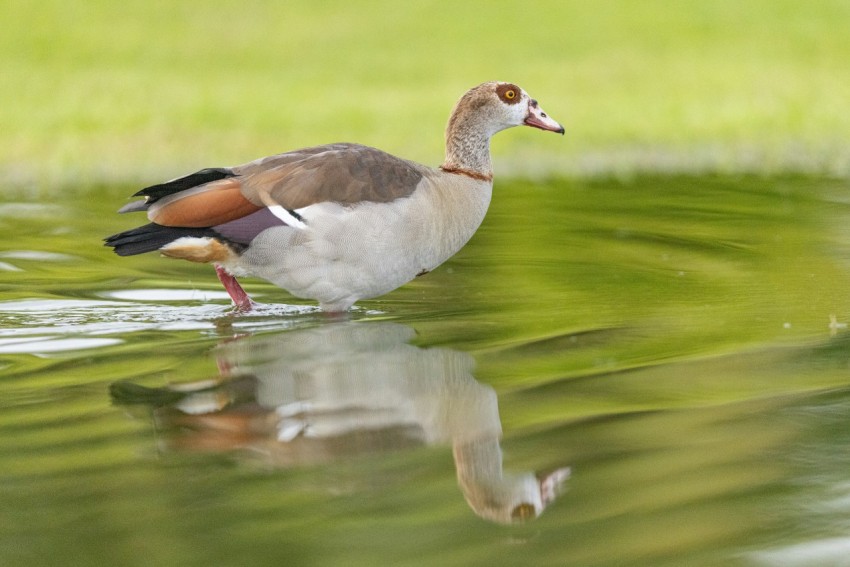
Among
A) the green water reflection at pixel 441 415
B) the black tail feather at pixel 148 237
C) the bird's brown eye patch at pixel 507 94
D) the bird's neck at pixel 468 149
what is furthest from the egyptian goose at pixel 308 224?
the bird's brown eye patch at pixel 507 94

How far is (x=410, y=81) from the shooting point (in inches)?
1001

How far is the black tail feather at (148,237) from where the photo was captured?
7.49 meters

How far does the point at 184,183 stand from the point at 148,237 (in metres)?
0.39

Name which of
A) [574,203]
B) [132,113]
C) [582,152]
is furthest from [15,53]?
[574,203]

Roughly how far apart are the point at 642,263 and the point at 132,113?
1321 centimetres

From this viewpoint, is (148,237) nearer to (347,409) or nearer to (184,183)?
(184,183)

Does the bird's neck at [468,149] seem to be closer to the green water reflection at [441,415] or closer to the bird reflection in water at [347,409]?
the green water reflection at [441,415]

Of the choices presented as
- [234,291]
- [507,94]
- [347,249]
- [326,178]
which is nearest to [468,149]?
[507,94]

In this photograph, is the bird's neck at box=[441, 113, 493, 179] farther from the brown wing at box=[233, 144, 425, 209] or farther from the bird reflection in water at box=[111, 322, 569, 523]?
the bird reflection in water at box=[111, 322, 569, 523]

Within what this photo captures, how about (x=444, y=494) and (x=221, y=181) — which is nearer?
(x=444, y=494)

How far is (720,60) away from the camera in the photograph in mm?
26203

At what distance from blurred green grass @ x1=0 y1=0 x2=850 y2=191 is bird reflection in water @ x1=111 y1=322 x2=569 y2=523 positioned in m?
9.74

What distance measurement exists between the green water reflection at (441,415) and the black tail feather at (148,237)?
42cm

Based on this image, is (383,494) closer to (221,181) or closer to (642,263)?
(221,181)
